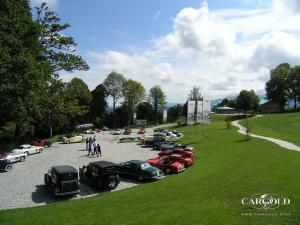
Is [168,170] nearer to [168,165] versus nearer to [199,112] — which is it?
[168,165]

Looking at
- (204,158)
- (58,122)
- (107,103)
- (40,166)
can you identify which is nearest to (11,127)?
(58,122)

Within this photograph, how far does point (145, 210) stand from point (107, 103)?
99281 millimetres

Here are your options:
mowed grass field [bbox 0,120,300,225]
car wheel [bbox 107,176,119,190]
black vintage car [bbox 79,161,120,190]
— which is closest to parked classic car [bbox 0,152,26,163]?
black vintage car [bbox 79,161,120,190]

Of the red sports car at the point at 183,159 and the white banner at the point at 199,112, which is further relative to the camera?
the white banner at the point at 199,112

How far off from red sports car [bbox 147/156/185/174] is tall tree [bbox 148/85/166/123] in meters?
95.9

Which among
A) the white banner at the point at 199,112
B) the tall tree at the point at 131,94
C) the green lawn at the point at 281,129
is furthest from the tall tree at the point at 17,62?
the tall tree at the point at 131,94

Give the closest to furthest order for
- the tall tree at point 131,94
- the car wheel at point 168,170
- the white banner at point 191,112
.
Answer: the car wheel at point 168,170, the white banner at point 191,112, the tall tree at point 131,94

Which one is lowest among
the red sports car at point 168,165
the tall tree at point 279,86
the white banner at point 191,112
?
the red sports car at point 168,165

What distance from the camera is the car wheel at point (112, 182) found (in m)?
22.8

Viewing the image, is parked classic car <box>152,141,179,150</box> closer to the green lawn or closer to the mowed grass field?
the green lawn

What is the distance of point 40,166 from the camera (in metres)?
32.3

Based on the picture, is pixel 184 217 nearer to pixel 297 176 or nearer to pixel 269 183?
pixel 269 183

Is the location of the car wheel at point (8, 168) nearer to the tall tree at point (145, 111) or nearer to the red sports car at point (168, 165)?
the red sports car at point (168, 165)

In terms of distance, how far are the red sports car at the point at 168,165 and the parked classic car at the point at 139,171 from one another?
1776 mm
